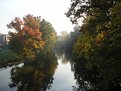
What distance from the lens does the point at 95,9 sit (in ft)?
74.0

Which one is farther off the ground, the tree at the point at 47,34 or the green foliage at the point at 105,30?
the tree at the point at 47,34

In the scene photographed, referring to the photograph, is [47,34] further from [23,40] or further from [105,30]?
[105,30]

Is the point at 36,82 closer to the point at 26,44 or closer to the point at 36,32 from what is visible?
the point at 26,44

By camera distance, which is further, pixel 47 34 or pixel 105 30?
pixel 47 34

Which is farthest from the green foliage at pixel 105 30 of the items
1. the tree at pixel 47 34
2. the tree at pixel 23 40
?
the tree at pixel 47 34

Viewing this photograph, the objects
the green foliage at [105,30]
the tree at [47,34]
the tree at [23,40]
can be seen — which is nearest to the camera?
the green foliage at [105,30]

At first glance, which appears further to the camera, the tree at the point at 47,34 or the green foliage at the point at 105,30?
the tree at the point at 47,34

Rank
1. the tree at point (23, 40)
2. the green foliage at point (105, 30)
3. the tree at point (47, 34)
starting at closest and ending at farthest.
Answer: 1. the green foliage at point (105, 30)
2. the tree at point (23, 40)
3. the tree at point (47, 34)

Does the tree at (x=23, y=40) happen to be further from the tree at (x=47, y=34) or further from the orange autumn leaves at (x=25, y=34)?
the tree at (x=47, y=34)

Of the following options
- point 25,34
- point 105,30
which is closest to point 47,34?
point 25,34

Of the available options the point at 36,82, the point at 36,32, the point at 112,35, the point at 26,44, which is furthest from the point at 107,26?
the point at 36,32

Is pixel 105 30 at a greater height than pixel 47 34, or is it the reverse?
pixel 47 34

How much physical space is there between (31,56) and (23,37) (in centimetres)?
587

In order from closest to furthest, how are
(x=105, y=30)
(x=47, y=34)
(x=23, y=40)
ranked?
(x=105, y=30)
(x=23, y=40)
(x=47, y=34)
